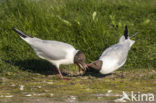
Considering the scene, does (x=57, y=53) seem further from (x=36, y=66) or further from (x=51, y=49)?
(x=36, y=66)

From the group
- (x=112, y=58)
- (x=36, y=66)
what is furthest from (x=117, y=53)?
(x=36, y=66)

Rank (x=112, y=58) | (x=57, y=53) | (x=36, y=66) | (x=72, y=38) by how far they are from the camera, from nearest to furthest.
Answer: (x=57, y=53) < (x=112, y=58) < (x=36, y=66) < (x=72, y=38)

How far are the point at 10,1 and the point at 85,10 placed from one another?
1.59 metres

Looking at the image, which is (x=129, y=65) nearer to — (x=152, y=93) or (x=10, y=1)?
(x=152, y=93)

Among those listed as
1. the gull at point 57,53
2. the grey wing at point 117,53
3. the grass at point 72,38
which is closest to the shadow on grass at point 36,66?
the grass at point 72,38

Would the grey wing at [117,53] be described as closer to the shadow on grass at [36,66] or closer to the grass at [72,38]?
the grass at [72,38]

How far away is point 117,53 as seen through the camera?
19.6ft

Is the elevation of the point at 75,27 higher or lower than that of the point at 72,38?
higher

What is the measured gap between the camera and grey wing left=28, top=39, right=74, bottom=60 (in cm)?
567

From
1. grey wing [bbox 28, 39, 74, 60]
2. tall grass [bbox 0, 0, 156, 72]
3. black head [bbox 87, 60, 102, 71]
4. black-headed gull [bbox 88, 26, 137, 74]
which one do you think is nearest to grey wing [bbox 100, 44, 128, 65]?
black-headed gull [bbox 88, 26, 137, 74]

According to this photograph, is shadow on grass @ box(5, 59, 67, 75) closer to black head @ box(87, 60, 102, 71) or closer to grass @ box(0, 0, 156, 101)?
grass @ box(0, 0, 156, 101)

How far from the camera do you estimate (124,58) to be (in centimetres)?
599

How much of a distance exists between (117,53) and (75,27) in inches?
47.5

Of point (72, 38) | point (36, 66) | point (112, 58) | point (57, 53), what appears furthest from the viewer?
point (72, 38)
